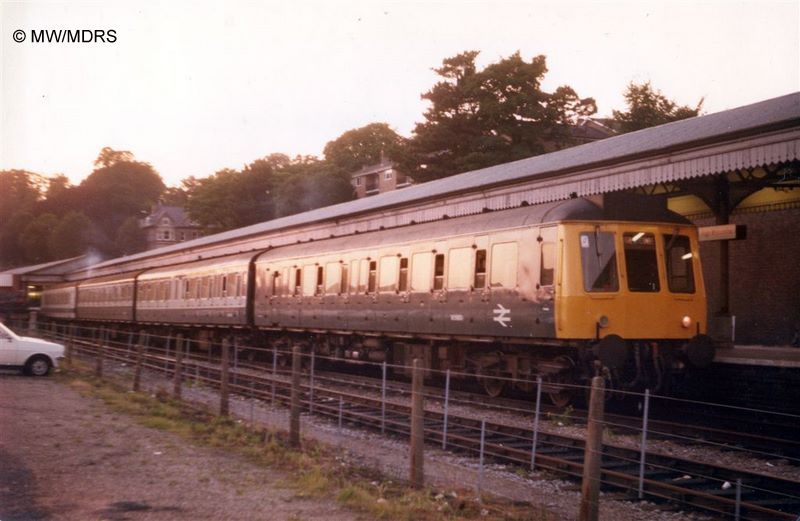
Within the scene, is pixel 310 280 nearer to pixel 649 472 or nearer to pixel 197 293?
pixel 197 293

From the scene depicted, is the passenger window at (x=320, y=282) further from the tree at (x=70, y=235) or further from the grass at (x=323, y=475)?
the tree at (x=70, y=235)

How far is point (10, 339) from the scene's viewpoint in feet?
63.7

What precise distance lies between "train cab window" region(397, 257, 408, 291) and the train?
3cm

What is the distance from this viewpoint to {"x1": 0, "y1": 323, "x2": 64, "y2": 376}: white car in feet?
63.0

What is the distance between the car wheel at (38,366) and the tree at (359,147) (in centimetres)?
6987

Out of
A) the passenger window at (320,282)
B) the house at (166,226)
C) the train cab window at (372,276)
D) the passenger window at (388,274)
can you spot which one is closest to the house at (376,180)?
the house at (166,226)

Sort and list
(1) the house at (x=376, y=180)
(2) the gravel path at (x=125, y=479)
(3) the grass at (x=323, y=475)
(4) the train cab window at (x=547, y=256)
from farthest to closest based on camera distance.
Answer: (1) the house at (x=376, y=180), (4) the train cab window at (x=547, y=256), (3) the grass at (x=323, y=475), (2) the gravel path at (x=125, y=479)

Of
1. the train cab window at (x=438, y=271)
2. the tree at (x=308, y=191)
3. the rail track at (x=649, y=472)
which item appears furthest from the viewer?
the tree at (x=308, y=191)

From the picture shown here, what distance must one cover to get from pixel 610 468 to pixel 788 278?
1467cm

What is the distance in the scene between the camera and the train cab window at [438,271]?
16.2 meters

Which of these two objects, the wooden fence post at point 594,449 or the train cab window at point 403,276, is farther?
the train cab window at point 403,276

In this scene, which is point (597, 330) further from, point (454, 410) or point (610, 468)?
point (610, 468)

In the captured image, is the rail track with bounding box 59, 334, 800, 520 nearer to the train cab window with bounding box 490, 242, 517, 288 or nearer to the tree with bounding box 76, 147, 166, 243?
the train cab window with bounding box 490, 242, 517, 288

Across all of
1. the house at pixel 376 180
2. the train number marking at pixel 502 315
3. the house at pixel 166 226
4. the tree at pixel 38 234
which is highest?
the house at pixel 376 180
